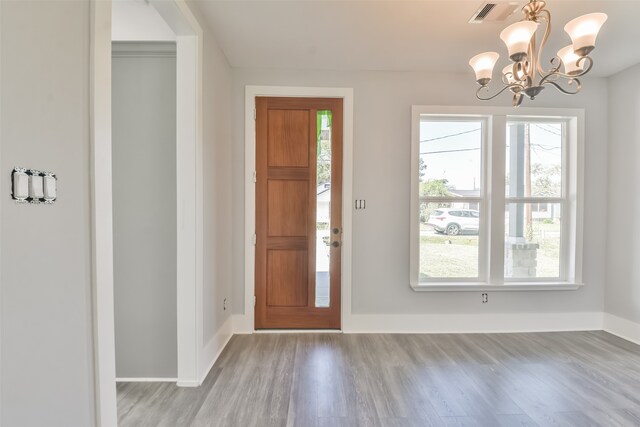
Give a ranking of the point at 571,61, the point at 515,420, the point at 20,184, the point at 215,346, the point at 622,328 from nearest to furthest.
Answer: the point at 20,184, the point at 571,61, the point at 515,420, the point at 215,346, the point at 622,328

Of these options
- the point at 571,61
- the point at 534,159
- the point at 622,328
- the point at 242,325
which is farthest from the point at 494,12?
the point at 242,325

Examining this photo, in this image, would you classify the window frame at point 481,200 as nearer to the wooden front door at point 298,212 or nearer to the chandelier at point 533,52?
the wooden front door at point 298,212

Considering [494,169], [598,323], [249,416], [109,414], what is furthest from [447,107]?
[109,414]

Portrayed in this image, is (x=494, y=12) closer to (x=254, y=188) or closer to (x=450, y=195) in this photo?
(x=450, y=195)

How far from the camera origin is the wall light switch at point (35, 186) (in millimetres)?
870

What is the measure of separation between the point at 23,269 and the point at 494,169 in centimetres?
356

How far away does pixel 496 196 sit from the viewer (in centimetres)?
309

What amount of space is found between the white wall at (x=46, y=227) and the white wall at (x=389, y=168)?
1.96 m

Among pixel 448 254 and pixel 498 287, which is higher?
pixel 448 254

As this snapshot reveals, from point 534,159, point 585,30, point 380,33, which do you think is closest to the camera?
point 585,30

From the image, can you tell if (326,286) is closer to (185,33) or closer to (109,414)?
(109,414)

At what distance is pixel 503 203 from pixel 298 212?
2167 mm

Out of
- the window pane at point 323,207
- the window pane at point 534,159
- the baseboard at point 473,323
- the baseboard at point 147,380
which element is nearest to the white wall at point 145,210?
the baseboard at point 147,380

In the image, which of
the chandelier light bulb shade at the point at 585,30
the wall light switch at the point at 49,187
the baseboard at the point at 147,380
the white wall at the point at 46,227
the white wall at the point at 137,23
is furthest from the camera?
the baseboard at the point at 147,380
